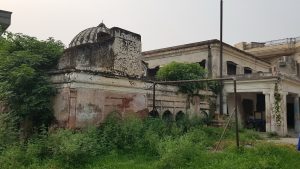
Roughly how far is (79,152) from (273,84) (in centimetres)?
1350

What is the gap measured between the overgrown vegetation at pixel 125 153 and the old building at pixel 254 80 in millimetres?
8654

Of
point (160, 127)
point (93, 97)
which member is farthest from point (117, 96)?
point (160, 127)

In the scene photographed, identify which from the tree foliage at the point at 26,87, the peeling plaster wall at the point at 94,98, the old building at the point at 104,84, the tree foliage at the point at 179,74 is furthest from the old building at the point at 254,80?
the tree foliage at the point at 26,87

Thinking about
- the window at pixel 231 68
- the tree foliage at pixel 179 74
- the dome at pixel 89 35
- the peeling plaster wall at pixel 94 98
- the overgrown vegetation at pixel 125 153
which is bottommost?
the overgrown vegetation at pixel 125 153

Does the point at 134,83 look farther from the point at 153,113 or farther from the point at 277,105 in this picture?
the point at 277,105

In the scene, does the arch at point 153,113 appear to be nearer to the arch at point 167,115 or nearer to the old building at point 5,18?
the arch at point 167,115

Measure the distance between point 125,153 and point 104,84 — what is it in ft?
9.51

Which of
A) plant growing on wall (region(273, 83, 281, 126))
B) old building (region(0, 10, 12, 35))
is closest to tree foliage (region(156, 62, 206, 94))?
plant growing on wall (region(273, 83, 281, 126))

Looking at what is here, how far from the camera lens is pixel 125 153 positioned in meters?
10.6

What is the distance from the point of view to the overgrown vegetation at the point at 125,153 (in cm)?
896

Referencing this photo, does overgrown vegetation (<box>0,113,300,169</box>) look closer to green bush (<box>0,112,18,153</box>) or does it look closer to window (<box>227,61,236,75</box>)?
green bush (<box>0,112,18,153</box>)

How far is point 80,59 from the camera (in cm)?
1341

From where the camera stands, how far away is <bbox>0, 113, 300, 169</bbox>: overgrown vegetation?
8961mm

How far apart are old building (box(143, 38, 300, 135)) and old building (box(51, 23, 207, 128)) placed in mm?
5585
